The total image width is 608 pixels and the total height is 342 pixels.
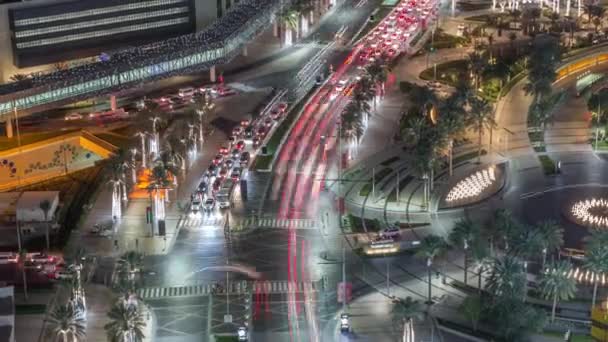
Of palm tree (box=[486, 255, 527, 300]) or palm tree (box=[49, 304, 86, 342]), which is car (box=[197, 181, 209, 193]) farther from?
palm tree (box=[486, 255, 527, 300])

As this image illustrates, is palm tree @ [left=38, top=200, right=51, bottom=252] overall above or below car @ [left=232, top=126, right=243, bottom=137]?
below

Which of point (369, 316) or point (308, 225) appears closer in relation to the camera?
point (369, 316)

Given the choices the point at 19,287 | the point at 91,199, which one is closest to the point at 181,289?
the point at 19,287

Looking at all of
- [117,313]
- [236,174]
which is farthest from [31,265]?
[236,174]

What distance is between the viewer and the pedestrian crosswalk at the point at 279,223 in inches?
6427

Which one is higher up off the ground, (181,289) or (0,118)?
(0,118)

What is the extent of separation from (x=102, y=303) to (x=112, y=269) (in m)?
9.17

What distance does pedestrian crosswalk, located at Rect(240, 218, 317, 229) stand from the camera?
536 ft

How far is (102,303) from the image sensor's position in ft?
471

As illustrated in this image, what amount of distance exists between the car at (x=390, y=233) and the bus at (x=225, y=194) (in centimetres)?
2276

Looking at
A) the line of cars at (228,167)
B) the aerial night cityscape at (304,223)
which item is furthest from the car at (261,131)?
the aerial night cityscape at (304,223)

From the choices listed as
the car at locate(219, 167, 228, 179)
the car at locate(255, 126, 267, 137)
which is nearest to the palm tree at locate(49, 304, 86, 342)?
the car at locate(219, 167, 228, 179)

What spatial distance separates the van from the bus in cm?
2846

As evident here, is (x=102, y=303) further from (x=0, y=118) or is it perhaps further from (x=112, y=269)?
(x=0, y=118)
